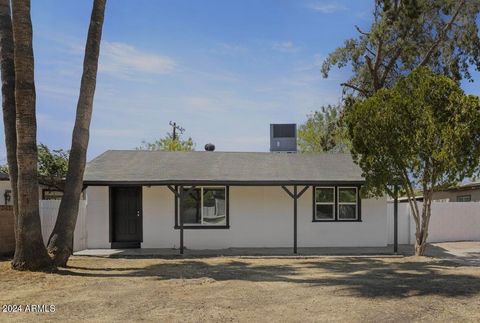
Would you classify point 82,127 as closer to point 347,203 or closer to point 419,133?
point 419,133

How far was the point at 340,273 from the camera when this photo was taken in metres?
11.5

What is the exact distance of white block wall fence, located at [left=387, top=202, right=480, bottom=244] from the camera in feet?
62.2

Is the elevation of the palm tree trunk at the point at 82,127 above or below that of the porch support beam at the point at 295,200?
above

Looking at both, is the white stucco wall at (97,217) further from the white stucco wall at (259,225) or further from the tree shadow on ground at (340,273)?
the tree shadow on ground at (340,273)

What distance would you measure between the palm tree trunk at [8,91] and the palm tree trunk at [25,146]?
1.04 metres

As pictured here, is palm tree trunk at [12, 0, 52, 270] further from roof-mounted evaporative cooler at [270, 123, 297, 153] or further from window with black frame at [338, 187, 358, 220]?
roof-mounted evaporative cooler at [270, 123, 297, 153]

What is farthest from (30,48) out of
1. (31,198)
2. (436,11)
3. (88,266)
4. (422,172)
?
(436,11)

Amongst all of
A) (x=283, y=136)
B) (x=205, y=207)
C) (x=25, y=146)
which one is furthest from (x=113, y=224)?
(x=283, y=136)

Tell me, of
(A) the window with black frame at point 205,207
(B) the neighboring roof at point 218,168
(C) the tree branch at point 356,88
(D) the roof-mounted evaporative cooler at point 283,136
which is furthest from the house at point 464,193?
(A) the window with black frame at point 205,207

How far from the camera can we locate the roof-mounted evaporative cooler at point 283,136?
22.6 m

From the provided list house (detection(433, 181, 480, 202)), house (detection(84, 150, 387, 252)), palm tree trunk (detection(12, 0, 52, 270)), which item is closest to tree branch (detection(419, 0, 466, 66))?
house (detection(433, 181, 480, 202))

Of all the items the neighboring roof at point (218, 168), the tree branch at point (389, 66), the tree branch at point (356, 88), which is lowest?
the neighboring roof at point (218, 168)

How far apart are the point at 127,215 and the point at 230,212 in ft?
11.6

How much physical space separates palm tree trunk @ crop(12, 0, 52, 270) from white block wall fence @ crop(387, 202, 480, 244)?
41.0 feet
